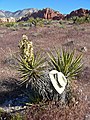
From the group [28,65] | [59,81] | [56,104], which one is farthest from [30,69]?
[56,104]

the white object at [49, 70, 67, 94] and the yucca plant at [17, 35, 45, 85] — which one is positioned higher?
the yucca plant at [17, 35, 45, 85]

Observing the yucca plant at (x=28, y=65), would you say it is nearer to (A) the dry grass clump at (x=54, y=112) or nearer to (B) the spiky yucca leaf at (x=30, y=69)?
(B) the spiky yucca leaf at (x=30, y=69)

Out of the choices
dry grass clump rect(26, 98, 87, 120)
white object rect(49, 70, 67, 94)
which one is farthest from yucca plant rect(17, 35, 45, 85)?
dry grass clump rect(26, 98, 87, 120)

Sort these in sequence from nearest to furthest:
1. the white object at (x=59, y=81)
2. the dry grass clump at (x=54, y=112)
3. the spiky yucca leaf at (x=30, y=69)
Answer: the dry grass clump at (x=54, y=112), the white object at (x=59, y=81), the spiky yucca leaf at (x=30, y=69)

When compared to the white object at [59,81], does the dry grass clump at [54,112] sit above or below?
below

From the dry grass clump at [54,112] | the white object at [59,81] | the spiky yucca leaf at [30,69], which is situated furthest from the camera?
the spiky yucca leaf at [30,69]

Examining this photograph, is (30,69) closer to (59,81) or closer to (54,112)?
(59,81)

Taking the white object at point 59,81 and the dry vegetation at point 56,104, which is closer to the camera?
the dry vegetation at point 56,104

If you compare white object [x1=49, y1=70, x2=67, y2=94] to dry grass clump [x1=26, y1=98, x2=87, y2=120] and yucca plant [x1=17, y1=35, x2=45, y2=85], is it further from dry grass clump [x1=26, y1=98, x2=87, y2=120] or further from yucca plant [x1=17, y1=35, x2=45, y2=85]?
yucca plant [x1=17, y1=35, x2=45, y2=85]

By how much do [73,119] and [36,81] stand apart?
1.65 metres

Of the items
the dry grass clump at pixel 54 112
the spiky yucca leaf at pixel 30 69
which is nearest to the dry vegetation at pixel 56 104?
the dry grass clump at pixel 54 112

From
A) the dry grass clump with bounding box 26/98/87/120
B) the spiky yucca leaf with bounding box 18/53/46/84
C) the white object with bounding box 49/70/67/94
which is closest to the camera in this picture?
the dry grass clump with bounding box 26/98/87/120

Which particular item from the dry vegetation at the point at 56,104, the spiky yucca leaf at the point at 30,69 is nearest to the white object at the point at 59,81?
the dry vegetation at the point at 56,104

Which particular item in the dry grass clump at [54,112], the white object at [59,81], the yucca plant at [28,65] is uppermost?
the yucca plant at [28,65]
